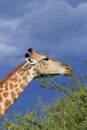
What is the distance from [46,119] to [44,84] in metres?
1.33

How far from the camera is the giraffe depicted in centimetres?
1438

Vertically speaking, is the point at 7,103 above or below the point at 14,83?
below

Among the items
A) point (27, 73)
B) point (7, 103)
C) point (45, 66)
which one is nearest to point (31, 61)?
point (27, 73)

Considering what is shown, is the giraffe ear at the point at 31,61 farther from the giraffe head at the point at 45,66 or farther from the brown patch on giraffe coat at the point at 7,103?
the brown patch on giraffe coat at the point at 7,103

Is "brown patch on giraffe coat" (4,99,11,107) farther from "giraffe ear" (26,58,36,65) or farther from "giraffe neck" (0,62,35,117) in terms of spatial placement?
"giraffe ear" (26,58,36,65)

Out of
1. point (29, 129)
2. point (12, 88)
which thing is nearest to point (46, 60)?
point (12, 88)

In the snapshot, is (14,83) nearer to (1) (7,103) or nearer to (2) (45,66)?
(1) (7,103)

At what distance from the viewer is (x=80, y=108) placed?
47.8ft

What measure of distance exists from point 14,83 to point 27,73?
1.49 feet

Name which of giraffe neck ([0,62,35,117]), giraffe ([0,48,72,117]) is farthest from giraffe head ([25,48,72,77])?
giraffe neck ([0,62,35,117])

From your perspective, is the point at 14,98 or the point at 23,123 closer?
the point at 14,98

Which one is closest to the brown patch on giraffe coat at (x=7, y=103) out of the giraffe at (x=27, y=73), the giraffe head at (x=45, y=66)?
the giraffe at (x=27, y=73)

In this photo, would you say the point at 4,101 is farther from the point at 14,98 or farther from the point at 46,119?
the point at 46,119

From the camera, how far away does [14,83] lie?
14672mm
